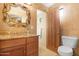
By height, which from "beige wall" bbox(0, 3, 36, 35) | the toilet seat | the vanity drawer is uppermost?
"beige wall" bbox(0, 3, 36, 35)

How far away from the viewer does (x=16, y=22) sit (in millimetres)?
2100

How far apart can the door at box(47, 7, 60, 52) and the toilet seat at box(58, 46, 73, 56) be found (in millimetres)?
79

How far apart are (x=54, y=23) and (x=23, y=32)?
0.52 metres

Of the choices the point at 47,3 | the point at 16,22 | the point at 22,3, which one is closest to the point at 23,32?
the point at 16,22

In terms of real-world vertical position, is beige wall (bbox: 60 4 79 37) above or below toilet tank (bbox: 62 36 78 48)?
above

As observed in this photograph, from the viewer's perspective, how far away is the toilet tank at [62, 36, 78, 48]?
2.04 m

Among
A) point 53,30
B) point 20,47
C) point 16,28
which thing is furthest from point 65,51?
point 16,28

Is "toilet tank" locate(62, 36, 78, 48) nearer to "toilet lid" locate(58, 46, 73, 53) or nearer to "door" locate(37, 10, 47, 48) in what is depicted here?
"toilet lid" locate(58, 46, 73, 53)

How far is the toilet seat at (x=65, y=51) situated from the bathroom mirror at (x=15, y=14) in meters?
0.67

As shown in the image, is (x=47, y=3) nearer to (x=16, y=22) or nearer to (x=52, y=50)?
(x=16, y=22)

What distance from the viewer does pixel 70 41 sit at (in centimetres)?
207

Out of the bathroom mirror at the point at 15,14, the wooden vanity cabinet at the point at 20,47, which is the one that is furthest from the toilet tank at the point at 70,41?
the bathroom mirror at the point at 15,14

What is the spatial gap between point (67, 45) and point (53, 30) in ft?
1.09

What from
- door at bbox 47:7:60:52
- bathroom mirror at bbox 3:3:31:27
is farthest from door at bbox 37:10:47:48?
bathroom mirror at bbox 3:3:31:27
